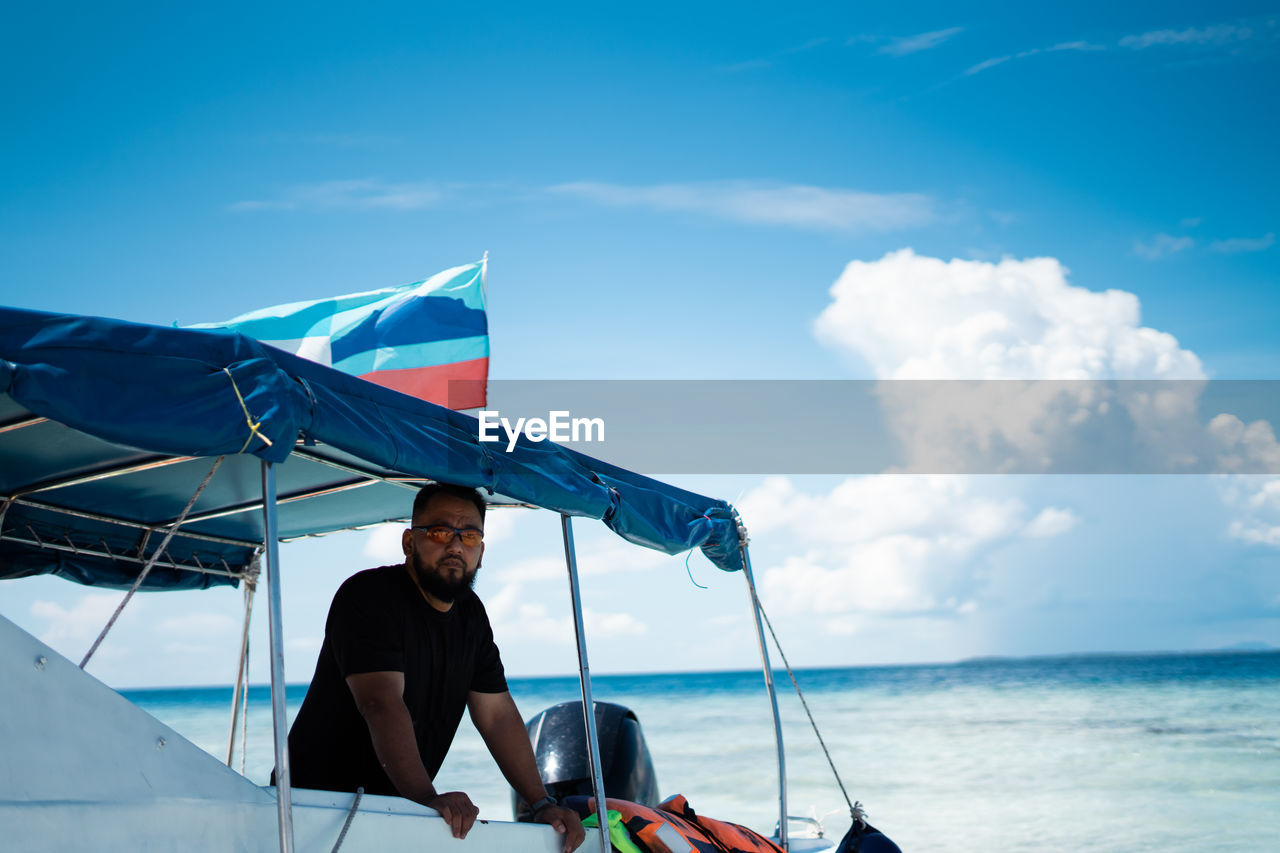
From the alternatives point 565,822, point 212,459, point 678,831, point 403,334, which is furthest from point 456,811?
point 403,334

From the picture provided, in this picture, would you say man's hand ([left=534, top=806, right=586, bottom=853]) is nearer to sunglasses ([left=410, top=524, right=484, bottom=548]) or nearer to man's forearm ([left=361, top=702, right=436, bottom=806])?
man's forearm ([left=361, top=702, right=436, bottom=806])

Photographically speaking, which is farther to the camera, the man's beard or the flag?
the flag

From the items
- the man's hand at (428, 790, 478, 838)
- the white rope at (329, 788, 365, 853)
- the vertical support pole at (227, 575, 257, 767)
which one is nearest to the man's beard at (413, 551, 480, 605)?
the man's hand at (428, 790, 478, 838)

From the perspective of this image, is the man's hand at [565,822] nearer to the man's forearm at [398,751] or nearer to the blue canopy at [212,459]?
the man's forearm at [398,751]

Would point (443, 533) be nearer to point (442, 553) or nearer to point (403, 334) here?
point (442, 553)

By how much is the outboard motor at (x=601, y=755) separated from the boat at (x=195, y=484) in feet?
4.57

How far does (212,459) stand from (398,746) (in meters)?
1.55

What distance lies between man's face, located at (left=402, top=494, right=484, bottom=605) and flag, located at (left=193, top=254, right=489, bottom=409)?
11.3ft

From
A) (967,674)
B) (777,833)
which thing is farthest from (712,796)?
(967,674)

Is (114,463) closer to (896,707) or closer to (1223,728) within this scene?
(1223,728)

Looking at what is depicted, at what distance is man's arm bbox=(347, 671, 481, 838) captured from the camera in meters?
3.57

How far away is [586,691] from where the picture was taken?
4.30m

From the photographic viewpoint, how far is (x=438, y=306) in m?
7.78

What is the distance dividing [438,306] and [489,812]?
531 inches
